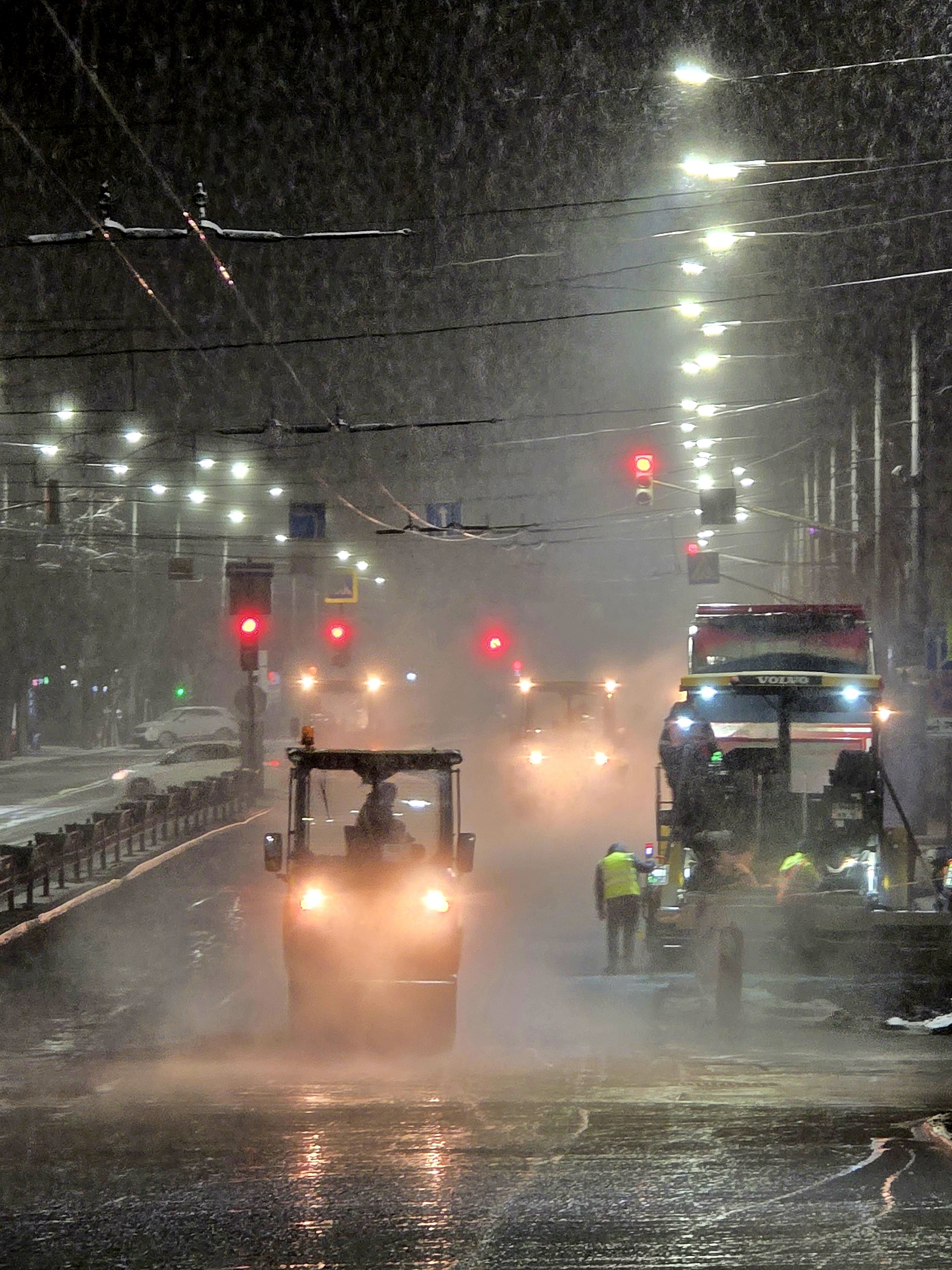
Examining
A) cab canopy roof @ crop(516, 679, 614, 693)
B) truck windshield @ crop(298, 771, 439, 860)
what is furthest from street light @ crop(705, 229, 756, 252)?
cab canopy roof @ crop(516, 679, 614, 693)

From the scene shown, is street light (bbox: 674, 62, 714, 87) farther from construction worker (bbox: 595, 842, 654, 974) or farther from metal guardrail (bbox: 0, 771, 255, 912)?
metal guardrail (bbox: 0, 771, 255, 912)

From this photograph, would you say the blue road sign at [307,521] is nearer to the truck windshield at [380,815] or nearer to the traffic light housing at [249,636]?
the traffic light housing at [249,636]

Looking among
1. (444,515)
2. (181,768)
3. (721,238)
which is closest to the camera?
(721,238)

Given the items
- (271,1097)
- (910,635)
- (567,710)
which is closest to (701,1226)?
(271,1097)

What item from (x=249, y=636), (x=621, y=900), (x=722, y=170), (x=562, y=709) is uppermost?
(x=722, y=170)

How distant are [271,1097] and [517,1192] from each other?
325cm

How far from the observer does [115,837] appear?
80.2ft

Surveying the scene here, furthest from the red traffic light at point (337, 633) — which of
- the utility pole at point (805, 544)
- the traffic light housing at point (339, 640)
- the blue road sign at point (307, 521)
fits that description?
the utility pole at point (805, 544)

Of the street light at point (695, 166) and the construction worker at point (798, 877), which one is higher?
the street light at point (695, 166)

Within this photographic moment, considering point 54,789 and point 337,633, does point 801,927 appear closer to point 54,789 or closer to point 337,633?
point 337,633

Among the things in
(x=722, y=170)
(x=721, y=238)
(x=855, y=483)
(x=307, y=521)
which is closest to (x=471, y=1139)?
(x=722, y=170)

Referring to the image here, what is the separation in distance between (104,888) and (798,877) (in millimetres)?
9925

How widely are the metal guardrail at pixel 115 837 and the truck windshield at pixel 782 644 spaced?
356 inches

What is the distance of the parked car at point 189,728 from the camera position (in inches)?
2576
